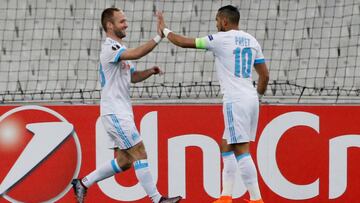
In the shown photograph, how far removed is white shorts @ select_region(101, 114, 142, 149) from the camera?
18.9ft

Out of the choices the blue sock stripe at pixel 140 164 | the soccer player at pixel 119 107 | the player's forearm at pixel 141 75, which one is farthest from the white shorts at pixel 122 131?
the player's forearm at pixel 141 75

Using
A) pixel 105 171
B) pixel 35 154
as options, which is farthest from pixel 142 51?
pixel 35 154

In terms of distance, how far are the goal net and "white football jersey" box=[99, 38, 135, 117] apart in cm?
528

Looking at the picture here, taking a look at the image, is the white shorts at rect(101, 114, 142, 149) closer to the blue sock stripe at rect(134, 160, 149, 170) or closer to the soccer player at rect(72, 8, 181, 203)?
the soccer player at rect(72, 8, 181, 203)

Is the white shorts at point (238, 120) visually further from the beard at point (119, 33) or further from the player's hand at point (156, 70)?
the beard at point (119, 33)

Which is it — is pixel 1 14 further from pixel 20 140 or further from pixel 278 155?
pixel 278 155

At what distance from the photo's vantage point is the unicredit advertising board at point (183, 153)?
6.66 metres

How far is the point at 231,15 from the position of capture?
565 cm

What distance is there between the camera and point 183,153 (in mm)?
6754

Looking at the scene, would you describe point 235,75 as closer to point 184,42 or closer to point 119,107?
point 184,42

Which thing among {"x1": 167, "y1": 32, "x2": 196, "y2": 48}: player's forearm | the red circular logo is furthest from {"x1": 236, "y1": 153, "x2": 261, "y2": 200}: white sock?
the red circular logo

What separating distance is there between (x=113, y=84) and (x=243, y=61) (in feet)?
3.32

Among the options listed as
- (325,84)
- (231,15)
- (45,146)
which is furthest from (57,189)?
(325,84)

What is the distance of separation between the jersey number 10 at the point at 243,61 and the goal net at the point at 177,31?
5466 mm
